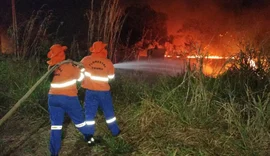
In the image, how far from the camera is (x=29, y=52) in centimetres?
934

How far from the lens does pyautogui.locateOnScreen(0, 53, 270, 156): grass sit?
452cm

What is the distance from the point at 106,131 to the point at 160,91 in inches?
50.1

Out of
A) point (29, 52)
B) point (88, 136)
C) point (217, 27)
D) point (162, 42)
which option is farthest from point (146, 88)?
point (217, 27)

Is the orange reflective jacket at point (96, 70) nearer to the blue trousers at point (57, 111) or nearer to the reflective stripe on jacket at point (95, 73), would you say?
the reflective stripe on jacket at point (95, 73)

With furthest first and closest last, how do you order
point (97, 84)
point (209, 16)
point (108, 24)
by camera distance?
1. point (209, 16)
2. point (108, 24)
3. point (97, 84)

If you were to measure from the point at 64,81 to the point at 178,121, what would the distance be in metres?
1.87

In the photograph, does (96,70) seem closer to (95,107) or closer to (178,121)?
(95,107)

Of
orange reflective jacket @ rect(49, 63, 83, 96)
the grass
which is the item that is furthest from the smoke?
orange reflective jacket @ rect(49, 63, 83, 96)

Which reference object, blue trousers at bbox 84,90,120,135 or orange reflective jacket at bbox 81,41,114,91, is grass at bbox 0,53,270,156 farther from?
orange reflective jacket at bbox 81,41,114,91

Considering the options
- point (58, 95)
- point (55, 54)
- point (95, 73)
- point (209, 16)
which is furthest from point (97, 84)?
point (209, 16)

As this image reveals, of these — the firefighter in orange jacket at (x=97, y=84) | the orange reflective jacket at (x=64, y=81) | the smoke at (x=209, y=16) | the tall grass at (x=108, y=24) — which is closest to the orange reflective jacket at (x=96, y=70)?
the firefighter in orange jacket at (x=97, y=84)

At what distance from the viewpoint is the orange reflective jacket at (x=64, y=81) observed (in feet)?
15.3

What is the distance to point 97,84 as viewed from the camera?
5148 millimetres

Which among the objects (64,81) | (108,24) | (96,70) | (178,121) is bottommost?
(178,121)
